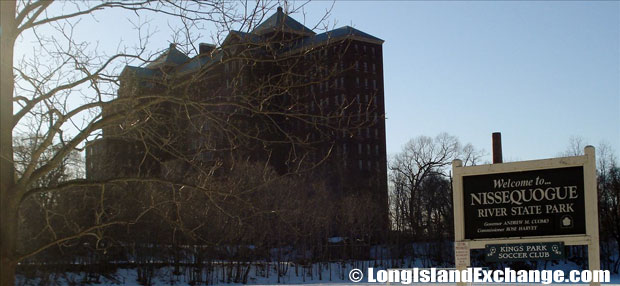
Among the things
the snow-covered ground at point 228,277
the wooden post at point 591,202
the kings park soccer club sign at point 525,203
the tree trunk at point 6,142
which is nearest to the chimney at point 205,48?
the tree trunk at point 6,142

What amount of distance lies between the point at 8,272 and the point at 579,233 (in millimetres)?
9535

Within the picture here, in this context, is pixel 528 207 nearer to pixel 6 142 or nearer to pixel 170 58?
pixel 170 58

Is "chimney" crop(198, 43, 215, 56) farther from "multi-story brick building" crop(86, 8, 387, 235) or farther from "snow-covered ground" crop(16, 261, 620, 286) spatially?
"snow-covered ground" crop(16, 261, 620, 286)

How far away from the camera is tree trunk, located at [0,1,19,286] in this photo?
853 centimetres

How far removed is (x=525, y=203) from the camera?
1402 centimetres

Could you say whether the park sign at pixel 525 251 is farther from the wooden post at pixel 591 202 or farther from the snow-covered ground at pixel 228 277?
the snow-covered ground at pixel 228 277

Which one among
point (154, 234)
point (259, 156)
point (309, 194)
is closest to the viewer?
point (154, 234)

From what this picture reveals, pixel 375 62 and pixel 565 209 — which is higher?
pixel 375 62

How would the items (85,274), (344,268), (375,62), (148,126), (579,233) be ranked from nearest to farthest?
(148,126), (579,233), (85,274), (344,268), (375,62)

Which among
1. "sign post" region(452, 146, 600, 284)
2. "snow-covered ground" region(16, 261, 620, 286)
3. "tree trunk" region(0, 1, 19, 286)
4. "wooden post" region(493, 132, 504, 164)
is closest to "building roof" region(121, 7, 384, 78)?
"tree trunk" region(0, 1, 19, 286)

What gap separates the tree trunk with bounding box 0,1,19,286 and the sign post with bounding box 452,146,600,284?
8.57 m

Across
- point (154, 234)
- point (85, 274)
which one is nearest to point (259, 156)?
point (154, 234)

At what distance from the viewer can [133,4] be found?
889 cm

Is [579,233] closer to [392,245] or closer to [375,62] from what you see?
[392,245]
